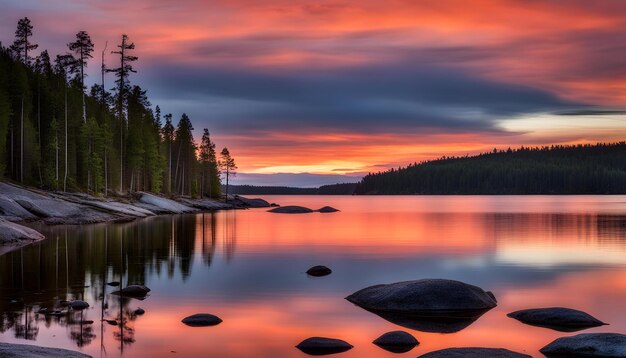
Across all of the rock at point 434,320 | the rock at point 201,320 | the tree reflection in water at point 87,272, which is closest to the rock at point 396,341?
the rock at point 434,320

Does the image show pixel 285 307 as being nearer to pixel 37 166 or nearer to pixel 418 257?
pixel 418 257

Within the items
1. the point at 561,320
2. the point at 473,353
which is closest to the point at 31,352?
the point at 473,353

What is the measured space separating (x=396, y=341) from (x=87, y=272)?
63.6 ft

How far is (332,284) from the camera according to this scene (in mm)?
30391

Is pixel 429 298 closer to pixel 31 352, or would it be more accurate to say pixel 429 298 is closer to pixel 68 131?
pixel 31 352

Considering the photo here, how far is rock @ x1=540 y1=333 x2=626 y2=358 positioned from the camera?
15.8m

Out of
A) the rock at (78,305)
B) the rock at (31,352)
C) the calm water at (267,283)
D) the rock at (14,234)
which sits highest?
the rock at (14,234)

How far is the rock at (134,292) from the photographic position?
2569 centimetres

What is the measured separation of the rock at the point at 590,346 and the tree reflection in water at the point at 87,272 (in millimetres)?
11083

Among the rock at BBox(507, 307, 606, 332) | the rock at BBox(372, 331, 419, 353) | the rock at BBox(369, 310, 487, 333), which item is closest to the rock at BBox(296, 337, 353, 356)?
the rock at BBox(372, 331, 419, 353)

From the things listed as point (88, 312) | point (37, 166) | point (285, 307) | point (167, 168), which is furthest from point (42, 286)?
point (167, 168)

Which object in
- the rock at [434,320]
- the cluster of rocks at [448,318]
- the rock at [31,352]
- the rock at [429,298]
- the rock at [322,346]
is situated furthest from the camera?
the rock at [429,298]

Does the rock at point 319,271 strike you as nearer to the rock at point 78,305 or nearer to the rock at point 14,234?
the rock at point 78,305

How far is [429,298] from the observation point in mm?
22172
